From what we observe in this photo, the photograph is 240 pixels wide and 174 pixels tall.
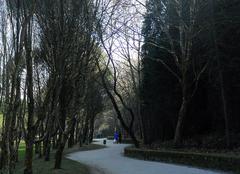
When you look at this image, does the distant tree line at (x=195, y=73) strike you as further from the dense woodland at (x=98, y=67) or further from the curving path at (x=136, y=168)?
the curving path at (x=136, y=168)

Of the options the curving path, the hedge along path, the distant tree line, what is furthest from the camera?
the distant tree line

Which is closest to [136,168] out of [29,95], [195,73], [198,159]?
[198,159]

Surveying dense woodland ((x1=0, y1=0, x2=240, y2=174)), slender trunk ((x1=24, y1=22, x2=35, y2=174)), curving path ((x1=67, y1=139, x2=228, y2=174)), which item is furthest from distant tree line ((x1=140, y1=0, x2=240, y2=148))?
slender trunk ((x1=24, y1=22, x2=35, y2=174))

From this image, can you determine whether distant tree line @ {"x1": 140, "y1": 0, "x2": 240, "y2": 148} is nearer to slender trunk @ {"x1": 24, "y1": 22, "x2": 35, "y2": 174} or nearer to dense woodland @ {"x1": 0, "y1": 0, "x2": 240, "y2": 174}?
dense woodland @ {"x1": 0, "y1": 0, "x2": 240, "y2": 174}

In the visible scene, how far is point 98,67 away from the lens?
67.1 feet

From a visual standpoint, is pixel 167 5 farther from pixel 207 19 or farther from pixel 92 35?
pixel 92 35

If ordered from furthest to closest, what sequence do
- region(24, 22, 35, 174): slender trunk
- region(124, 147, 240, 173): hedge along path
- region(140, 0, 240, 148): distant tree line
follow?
1. region(140, 0, 240, 148): distant tree line
2. region(124, 147, 240, 173): hedge along path
3. region(24, 22, 35, 174): slender trunk

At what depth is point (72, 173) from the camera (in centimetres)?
1166

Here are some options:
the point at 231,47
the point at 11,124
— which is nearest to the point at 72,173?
the point at 11,124

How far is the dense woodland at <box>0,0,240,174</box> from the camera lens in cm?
816

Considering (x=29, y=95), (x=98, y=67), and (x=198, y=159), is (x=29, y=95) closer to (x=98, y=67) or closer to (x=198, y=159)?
(x=198, y=159)

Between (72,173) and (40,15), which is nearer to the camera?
(40,15)

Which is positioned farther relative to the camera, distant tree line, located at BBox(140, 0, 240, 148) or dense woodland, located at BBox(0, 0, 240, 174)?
A: distant tree line, located at BBox(140, 0, 240, 148)

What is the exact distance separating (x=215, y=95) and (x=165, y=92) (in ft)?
14.8
